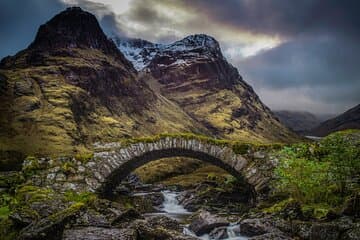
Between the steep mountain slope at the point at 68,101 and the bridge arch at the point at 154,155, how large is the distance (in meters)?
75.7

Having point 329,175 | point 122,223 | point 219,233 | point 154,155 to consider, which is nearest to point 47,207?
point 122,223

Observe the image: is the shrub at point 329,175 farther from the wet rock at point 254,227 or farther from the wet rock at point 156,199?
the wet rock at point 156,199

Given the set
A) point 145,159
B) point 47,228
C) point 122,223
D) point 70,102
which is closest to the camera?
point 47,228

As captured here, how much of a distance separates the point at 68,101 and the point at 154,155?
113550 mm

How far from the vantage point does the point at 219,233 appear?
55.4 ft

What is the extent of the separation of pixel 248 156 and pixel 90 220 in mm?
8570

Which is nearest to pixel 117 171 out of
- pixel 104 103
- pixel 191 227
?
pixel 191 227

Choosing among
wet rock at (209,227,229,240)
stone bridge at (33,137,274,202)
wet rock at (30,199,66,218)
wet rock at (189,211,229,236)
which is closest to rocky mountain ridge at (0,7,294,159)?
stone bridge at (33,137,274,202)

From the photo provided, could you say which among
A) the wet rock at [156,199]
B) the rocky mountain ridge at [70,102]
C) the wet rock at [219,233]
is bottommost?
the wet rock at [156,199]

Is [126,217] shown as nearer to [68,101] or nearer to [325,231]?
[325,231]

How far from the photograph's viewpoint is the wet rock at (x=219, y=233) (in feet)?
54.7

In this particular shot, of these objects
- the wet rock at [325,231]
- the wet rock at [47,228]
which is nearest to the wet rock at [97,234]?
the wet rock at [47,228]

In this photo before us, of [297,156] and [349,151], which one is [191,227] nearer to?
[297,156]

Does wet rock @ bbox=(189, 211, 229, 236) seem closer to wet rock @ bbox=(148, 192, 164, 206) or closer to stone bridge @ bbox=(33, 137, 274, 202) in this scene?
stone bridge @ bbox=(33, 137, 274, 202)
